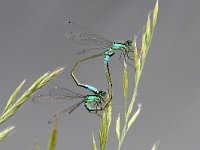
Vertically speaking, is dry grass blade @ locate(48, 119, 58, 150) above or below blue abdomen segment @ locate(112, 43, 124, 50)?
below

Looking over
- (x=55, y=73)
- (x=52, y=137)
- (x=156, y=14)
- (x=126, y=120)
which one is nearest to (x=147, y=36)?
(x=156, y=14)

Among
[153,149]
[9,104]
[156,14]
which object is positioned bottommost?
[153,149]

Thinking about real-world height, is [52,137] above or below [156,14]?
below

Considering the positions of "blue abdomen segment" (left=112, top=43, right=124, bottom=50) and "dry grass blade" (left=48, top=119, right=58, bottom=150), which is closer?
"dry grass blade" (left=48, top=119, right=58, bottom=150)

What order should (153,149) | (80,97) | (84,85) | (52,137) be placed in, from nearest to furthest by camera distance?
(52,137) → (153,149) → (84,85) → (80,97)

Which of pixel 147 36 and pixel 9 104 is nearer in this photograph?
pixel 9 104

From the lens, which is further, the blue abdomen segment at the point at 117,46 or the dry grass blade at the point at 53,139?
the blue abdomen segment at the point at 117,46

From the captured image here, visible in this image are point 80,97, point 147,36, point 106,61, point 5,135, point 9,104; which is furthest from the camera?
point 80,97

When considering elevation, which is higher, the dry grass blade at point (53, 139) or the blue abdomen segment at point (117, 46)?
the blue abdomen segment at point (117, 46)

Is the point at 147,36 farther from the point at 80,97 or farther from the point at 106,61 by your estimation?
the point at 80,97

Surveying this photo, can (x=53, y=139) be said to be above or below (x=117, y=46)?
below

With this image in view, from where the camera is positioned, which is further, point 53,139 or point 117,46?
point 117,46
